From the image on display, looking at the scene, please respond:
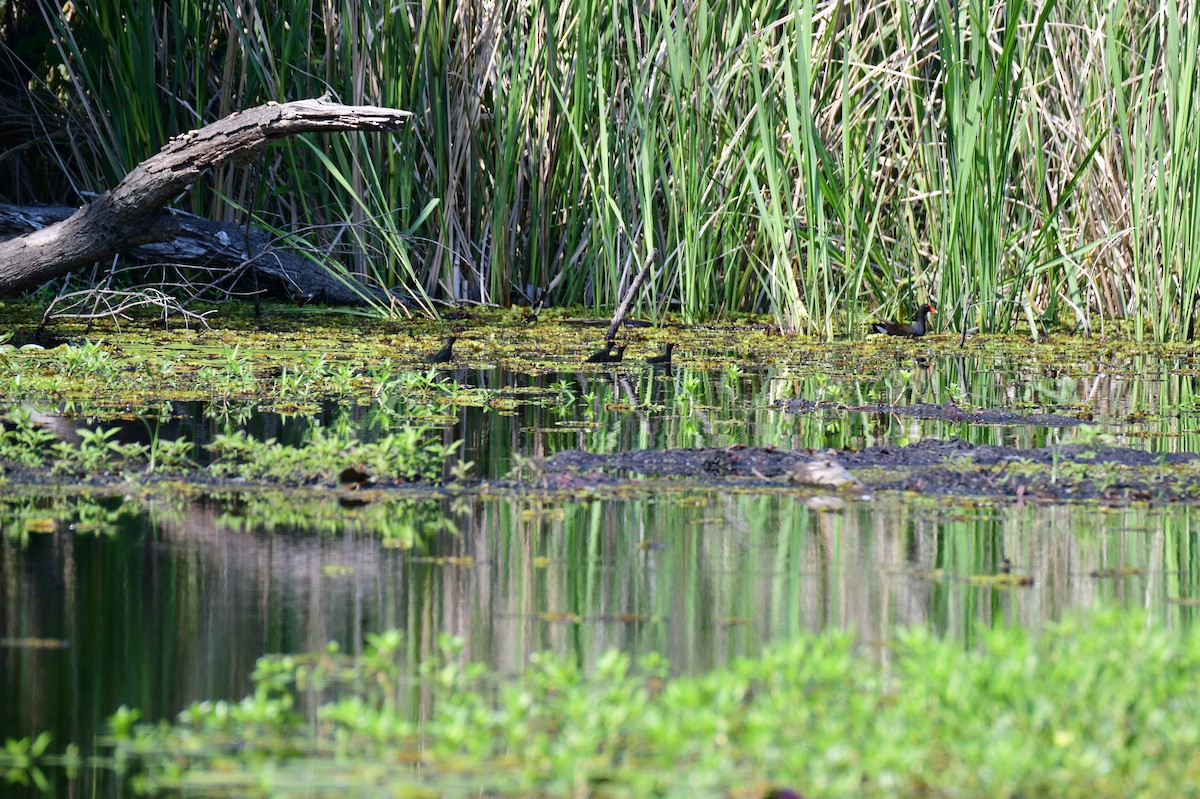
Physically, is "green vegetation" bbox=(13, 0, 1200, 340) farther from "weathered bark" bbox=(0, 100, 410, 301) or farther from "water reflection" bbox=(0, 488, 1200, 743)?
"water reflection" bbox=(0, 488, 1200, 743)

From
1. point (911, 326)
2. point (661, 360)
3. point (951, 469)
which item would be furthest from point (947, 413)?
point (911, 326)

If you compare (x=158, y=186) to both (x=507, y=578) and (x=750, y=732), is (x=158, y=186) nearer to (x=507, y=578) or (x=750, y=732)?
(x=507, y=578)

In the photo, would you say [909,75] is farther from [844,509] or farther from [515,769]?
[515,769]

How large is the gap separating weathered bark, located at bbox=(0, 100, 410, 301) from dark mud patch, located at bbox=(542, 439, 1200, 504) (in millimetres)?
2848

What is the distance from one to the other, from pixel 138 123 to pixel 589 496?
5.37 m

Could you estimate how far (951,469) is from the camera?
3922 mm

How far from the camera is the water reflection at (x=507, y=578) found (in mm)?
2375

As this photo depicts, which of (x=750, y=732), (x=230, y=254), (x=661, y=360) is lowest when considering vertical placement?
(x=750, y=732)

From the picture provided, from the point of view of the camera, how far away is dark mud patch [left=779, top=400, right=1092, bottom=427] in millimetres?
Result: 5027

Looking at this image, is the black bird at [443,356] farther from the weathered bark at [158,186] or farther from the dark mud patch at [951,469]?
the dark mud patch at [951,469]

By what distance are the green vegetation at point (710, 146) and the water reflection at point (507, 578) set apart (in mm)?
4109

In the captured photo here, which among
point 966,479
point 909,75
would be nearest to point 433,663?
point 966,479

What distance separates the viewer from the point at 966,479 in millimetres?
3789

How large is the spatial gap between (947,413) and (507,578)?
2.68 meters
